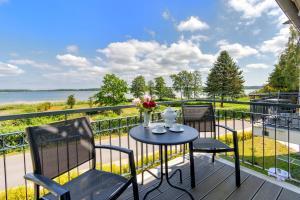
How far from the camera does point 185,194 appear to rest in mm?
1979

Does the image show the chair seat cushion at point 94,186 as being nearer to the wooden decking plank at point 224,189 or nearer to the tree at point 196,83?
the wooden decking plank at point 224,189

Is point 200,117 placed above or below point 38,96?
below

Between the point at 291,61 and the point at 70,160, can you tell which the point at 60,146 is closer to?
the point at 70,160

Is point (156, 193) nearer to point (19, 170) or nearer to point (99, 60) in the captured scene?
point (19, 170)

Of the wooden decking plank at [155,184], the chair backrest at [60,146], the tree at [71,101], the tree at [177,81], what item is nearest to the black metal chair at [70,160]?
the chair backrest at [60,146]

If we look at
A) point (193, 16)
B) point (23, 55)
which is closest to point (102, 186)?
point (193, 16)

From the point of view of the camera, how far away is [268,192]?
199 centimetres

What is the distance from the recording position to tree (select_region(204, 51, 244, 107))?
23281 mm

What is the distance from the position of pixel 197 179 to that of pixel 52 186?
1.81 meters

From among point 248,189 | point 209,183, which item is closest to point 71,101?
point 209,183

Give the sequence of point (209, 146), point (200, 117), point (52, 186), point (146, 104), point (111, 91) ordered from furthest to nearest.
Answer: point (111, 91)
point (200, 117)
point (209, 146)
point (146, 104)
point (52, 186)

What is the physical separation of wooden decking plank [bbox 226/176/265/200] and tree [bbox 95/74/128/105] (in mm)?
17252

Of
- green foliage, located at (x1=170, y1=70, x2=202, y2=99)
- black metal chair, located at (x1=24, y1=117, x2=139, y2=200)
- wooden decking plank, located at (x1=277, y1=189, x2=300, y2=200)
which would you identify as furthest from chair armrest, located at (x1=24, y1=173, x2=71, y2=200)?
green foliage, located at (x1=170, y1=70, x2=202, y2=99)

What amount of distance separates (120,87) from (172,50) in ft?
21.5
